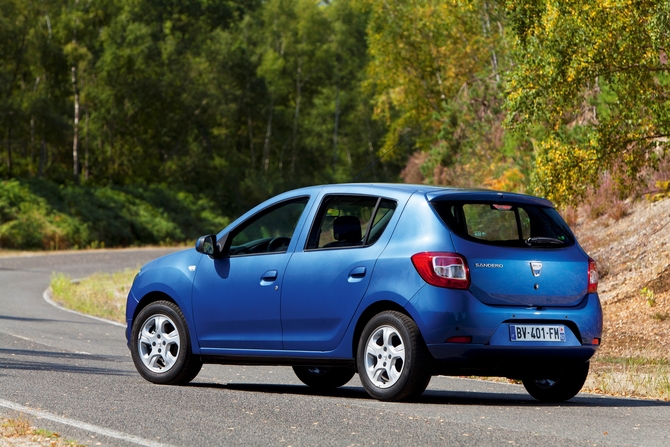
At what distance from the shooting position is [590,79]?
1628cm

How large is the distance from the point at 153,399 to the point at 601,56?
386 inches

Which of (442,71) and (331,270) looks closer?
(331,270)

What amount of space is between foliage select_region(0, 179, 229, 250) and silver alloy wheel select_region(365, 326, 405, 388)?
38731 millimetres

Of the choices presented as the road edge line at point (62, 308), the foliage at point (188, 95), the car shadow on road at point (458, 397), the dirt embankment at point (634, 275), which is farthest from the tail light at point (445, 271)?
the foliage at point (188, 95)

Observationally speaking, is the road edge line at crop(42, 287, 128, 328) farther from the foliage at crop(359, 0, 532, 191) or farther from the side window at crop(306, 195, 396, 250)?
the foliage at crop(359, 0, 532, 191)

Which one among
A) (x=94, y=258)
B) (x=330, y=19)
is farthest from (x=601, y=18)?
(x=330, y=19)

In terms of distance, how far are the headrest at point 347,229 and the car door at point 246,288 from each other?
1.52ft

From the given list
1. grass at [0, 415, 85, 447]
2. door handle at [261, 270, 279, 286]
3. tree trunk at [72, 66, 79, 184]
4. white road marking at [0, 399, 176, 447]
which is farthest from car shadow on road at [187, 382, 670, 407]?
Answer: tree trunk at [72, 66, 79, 184]

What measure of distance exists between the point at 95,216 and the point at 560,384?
147ft

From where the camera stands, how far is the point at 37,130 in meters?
57.0

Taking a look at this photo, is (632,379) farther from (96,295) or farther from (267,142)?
(267,142)

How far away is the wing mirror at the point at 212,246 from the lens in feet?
31.4

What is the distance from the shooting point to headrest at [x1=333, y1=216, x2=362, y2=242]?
887cm

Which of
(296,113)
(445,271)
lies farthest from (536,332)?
(296,113)
